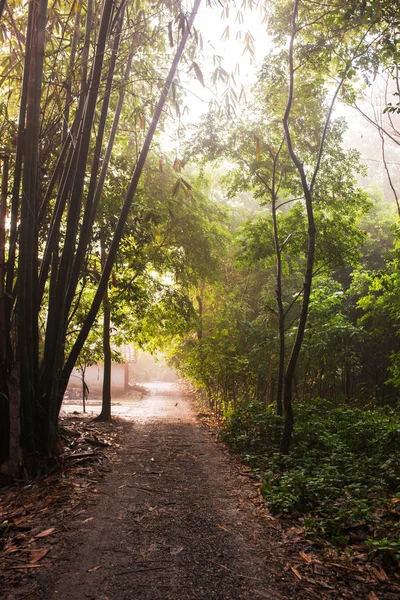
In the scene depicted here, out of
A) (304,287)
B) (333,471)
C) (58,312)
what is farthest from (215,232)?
(333,471)

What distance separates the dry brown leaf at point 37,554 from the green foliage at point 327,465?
202cm

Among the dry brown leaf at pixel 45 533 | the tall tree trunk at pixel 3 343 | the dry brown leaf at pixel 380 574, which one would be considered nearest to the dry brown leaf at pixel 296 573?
the dry brown leaf at pixel 380 574

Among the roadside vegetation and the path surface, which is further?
the roadside vegetation

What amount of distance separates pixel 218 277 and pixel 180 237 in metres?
1.72

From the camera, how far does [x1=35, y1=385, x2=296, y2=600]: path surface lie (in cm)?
246

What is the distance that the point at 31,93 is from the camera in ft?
13.3

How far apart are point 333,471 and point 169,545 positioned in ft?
8.23

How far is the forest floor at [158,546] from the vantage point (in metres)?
2.49

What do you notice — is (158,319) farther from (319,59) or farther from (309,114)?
(319,59)

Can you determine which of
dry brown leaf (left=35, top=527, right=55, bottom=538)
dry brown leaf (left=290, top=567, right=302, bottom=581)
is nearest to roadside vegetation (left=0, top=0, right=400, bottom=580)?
dry brown leaf (left=290, top=567, right=302, bottom=581)

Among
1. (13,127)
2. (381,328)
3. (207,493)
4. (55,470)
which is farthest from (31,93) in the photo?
(381,328)

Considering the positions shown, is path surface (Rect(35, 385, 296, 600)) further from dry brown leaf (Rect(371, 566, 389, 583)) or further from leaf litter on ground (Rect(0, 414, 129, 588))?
dry brown leaf (Rect(371, 566, 389, 583))

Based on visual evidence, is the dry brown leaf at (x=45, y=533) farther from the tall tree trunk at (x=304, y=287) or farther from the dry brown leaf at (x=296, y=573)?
the tall tree trunk at (x=304, y=287)

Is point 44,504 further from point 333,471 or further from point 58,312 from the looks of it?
point 333,471
